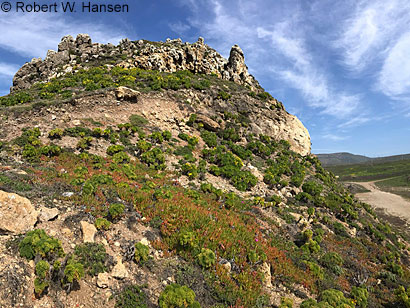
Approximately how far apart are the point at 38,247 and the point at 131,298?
3.37m

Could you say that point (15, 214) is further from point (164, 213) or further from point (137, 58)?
point (137, 58)

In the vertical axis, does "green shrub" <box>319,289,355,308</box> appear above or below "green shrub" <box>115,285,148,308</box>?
below

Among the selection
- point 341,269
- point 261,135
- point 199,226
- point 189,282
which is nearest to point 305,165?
point 261,135

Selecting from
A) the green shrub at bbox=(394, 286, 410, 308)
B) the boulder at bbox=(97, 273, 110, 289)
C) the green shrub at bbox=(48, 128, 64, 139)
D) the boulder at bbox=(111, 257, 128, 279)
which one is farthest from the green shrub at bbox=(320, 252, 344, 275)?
the green shrub at bbox=(48, 128, 64, 139)

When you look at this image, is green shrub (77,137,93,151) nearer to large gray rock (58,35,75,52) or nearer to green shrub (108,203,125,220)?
green shrub (108,203,125,220)

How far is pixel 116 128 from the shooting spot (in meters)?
21.8

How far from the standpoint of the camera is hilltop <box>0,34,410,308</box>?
674 centimetres

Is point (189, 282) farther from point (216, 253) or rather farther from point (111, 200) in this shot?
point (111, 200)

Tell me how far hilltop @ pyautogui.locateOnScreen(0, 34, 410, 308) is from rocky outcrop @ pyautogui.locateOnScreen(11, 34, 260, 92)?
684cm

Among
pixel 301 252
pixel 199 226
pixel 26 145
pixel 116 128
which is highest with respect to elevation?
pixel 116 128

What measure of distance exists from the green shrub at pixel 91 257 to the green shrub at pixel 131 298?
3.63 feet

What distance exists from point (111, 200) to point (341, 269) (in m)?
14.4

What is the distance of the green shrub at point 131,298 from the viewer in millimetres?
6221

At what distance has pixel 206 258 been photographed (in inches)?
337
